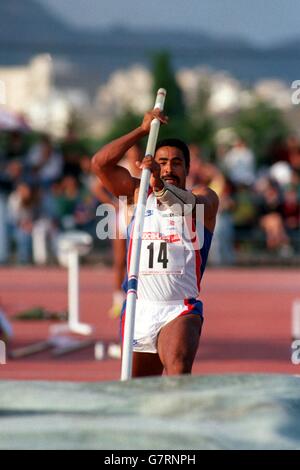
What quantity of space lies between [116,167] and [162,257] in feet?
1.95

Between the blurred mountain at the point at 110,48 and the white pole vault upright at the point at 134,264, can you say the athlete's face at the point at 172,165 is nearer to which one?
the white pole vault upright at the point at 134,264

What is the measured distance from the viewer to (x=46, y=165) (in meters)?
18.2

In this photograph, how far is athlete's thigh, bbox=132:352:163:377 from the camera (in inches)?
214

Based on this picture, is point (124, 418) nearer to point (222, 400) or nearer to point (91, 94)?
point (222, 400)

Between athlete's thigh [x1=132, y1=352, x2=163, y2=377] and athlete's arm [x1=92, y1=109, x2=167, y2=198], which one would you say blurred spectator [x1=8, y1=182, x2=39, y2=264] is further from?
athlete's thigh [x1=132, y1=352, x2=163, y2=377]

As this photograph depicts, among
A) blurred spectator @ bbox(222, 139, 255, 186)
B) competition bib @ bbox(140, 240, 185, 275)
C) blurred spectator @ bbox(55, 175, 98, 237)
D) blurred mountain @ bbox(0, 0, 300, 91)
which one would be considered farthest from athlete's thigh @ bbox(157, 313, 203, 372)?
blurred mountain @ bbox(0, 0, 300, 91)

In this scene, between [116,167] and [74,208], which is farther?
[74,208]

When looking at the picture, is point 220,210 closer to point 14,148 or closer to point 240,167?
point 240,167

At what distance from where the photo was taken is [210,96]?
28609 mm

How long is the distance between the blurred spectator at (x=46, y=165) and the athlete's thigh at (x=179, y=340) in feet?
41.9

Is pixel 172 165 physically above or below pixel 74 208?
above

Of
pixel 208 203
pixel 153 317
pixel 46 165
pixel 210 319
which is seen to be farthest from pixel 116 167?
pixel 46 165

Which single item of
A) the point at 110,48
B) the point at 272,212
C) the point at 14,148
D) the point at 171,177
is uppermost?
the point at 110,48
